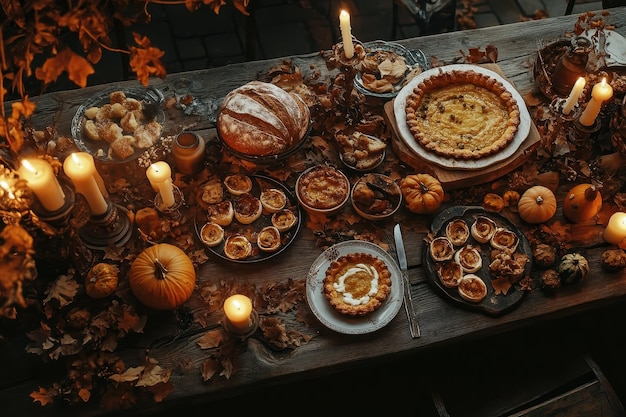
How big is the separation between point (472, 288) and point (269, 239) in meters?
0.88

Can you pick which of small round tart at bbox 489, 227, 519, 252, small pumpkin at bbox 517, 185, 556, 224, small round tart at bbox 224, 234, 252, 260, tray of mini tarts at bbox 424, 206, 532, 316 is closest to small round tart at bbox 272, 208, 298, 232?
small round tart at bbox 224, 234, 252, 260

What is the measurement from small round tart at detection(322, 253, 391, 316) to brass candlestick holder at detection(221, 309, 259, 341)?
12.2 inches

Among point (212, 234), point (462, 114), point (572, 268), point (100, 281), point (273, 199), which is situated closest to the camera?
point (100, 281)

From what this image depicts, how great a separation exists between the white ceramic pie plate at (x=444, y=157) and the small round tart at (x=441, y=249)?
0.37 metres

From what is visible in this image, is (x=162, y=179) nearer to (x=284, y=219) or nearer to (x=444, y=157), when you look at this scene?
(x=284, y=219)

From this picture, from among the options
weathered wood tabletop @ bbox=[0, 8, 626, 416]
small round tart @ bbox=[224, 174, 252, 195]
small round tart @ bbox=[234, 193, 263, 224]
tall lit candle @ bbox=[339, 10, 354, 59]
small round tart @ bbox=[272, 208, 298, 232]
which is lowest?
weathered wood tabletop @ bbox=[0, 8, 626, 416]

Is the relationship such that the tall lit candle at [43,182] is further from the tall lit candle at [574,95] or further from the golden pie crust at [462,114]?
the tall lit candle at [574,95]

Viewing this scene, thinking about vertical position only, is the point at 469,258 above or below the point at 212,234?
below

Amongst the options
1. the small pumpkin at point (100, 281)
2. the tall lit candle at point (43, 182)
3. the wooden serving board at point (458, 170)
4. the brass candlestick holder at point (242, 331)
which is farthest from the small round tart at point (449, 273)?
the tall lit candle at point (43, 182)

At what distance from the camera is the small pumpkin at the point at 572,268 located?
2627 millimetres

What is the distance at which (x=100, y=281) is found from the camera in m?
2.50

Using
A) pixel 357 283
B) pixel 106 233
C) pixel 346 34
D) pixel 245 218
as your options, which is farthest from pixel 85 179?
pixel 346 34

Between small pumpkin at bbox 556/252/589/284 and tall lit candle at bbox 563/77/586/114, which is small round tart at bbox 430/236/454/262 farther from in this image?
tall lit candle at bbox 563/77/586/114

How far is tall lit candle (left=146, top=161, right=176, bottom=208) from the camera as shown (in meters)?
2.57
